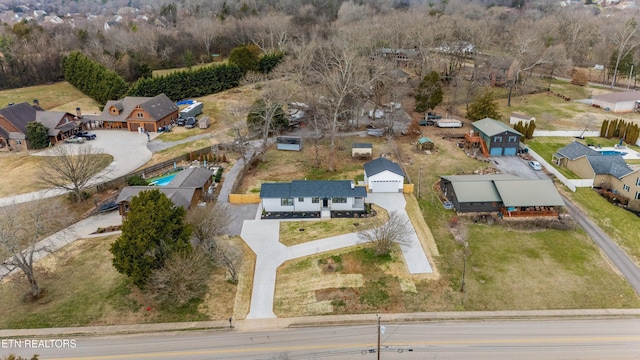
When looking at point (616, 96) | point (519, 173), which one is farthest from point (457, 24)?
point (519, 173)

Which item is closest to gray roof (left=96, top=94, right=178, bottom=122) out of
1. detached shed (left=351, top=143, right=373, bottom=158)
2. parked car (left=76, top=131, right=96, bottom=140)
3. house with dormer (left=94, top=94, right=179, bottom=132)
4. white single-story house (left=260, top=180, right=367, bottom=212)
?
house with dormer (left=94, top=94, right=179, bottom=132)

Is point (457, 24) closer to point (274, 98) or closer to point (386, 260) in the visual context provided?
point (274, 98)

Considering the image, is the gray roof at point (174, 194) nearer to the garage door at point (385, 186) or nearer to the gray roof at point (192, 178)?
the gray roof at point (192, 178)

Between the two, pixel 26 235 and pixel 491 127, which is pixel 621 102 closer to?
pixel 491 127

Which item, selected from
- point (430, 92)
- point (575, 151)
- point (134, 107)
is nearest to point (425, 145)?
point (430, 92)

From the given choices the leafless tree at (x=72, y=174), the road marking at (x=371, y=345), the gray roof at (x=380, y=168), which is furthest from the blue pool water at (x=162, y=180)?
the road marking at (x=371, y=345)

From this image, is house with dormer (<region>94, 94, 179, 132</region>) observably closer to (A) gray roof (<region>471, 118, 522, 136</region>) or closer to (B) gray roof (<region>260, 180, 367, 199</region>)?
(B) gray roof (<region>260, 180, 367, 199</region>)
